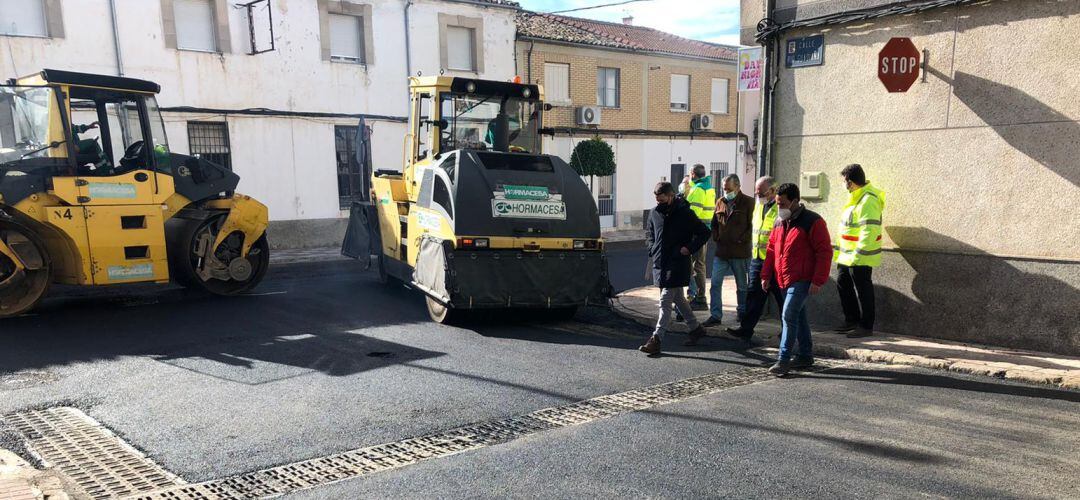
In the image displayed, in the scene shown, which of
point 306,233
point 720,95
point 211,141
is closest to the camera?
point 211,141

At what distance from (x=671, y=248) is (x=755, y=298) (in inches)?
43.0

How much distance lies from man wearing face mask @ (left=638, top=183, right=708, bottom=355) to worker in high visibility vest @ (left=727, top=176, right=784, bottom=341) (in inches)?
29.3

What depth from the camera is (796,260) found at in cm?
563

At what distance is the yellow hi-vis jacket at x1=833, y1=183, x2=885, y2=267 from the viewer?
6.60 metres

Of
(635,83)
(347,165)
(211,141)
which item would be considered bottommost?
(347,165)

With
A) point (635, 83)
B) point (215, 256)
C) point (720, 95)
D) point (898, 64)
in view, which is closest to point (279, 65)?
point (215, 256)

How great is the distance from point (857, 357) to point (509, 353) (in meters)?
3.07

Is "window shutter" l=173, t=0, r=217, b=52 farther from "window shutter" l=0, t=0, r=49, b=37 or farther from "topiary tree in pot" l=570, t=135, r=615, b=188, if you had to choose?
"topiary tree in pot" l=570, t=135, r=615, b=188

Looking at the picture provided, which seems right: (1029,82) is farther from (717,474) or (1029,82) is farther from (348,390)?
(348,390)

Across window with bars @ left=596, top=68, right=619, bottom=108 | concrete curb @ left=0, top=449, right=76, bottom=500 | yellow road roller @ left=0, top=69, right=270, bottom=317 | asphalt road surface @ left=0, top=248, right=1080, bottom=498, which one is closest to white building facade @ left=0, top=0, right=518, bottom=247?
window with bars @ left=596, top=68, right=619, bottom=108

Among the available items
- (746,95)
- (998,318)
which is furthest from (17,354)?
(746,95)

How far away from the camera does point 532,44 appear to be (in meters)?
19.5

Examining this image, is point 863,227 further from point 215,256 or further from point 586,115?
point 586,115

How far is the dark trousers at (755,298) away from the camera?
22.1 ft
